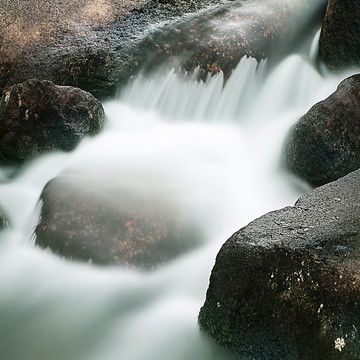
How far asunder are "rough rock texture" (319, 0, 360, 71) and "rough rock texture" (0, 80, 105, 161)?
2.85 metres

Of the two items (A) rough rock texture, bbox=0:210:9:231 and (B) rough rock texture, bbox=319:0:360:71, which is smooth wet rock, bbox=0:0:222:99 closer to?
(B) rough rock texture, bbox=319:0:360:71

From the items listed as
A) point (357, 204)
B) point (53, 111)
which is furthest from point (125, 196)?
point (357, 204)

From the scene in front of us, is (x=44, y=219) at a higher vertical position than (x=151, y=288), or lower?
higher

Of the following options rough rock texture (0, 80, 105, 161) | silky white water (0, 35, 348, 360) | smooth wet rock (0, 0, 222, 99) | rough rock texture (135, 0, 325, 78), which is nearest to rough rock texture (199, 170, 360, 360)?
silky white water (0, 35, 348, 360)

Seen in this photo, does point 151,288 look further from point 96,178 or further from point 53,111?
point 53,111

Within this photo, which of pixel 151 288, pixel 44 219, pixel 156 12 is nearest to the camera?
pixel 151 288

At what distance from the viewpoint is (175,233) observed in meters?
4.14

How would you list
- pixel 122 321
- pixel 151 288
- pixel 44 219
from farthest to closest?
1. pixel 44 219
2. pixel 151 288
3. pixel 122 321

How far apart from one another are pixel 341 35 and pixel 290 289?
3911 millimetres

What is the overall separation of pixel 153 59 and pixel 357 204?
401 cm

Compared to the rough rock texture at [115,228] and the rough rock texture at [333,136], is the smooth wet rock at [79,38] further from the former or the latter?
the rough rock texture at [333,136]

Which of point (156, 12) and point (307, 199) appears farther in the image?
point (156, 12)

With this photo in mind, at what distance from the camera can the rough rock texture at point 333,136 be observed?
4531mm

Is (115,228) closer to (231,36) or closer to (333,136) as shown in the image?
(333,136)
